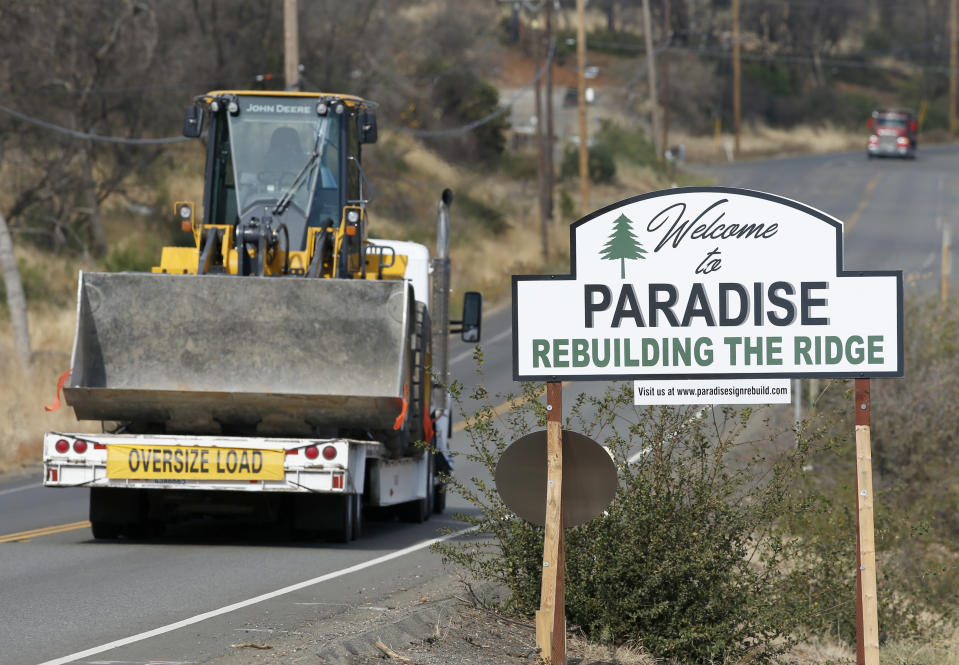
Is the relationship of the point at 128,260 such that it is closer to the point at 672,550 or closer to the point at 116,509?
the point at 116,509

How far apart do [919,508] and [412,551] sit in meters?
6.81

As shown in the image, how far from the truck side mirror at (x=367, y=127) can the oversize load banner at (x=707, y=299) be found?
22.4 ft

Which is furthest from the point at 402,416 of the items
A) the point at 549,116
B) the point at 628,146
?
the point at 628,146

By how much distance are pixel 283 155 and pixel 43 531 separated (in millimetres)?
4367

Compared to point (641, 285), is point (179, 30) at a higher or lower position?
higher

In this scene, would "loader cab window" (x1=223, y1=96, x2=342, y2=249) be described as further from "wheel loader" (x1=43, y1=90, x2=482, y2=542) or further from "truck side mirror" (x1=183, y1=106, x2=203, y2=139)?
"wheel loader" (x1=43, y1=90, x2=482, y2=542)

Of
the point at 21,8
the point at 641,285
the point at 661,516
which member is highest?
the point at 21,8

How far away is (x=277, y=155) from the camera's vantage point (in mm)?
14227

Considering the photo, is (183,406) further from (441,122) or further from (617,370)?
(441,122)

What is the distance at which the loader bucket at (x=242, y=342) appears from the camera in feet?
39.1

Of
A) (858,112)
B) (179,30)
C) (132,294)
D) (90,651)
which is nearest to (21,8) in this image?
(179,30)

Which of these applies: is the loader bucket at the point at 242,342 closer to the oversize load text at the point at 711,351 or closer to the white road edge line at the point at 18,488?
the oversize load text at the point at 711,351

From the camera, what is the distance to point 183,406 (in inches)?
469

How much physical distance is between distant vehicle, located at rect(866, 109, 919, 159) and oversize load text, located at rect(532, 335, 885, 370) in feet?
220
